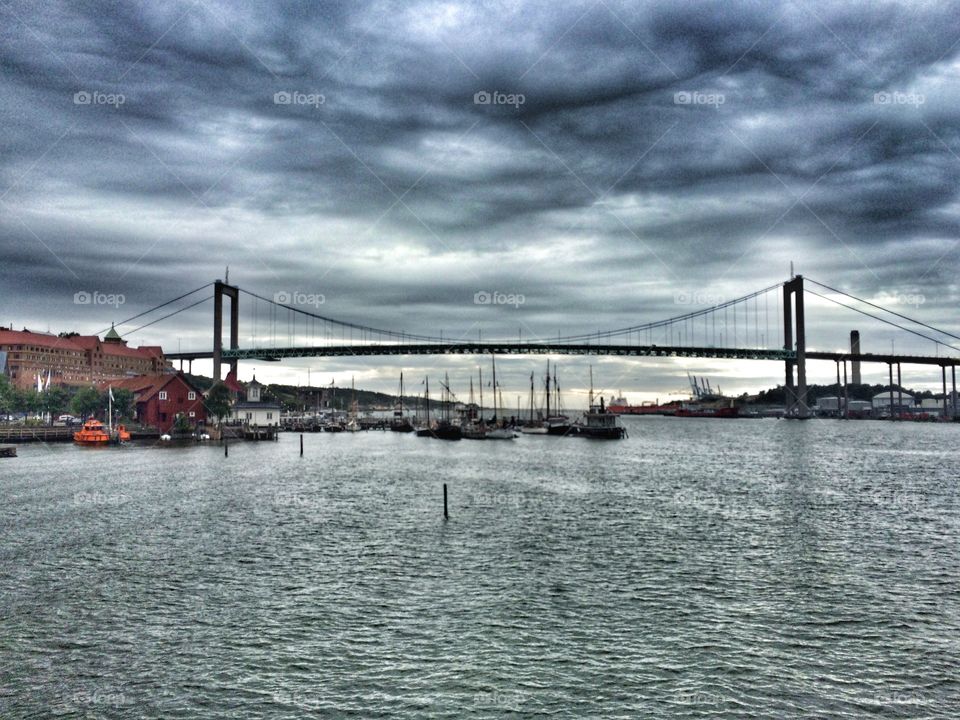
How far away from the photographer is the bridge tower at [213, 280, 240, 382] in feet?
512

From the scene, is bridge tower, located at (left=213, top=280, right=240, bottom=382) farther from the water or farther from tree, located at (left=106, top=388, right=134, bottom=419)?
the water

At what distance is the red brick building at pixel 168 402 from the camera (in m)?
120

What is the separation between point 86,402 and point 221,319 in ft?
128

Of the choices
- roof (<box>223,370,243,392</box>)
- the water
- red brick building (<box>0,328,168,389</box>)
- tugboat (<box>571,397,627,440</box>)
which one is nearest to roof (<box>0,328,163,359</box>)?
red brick building (<box>0,328,168,389</box>)

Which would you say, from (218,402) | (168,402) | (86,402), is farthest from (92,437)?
(86,402)

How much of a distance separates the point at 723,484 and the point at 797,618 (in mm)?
37841

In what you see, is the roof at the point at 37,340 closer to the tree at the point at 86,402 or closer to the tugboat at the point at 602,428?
the tree at the point at 86,402

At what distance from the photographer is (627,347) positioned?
154m

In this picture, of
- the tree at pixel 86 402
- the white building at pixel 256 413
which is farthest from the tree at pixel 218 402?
the tree at pixel 86 402

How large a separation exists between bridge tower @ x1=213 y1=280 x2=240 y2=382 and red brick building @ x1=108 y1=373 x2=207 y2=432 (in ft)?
83.0

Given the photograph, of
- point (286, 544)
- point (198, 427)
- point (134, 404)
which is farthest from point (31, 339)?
point (286, 544)

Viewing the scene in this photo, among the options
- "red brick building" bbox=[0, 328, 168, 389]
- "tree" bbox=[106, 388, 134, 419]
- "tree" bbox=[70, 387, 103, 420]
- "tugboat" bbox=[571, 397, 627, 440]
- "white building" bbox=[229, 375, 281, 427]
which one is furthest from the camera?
"red brick building" bbox=[0, 328, 168, 389]

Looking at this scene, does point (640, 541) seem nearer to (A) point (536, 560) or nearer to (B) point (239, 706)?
(A) point (536, 560)

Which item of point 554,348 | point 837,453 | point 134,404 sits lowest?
point 837,453
